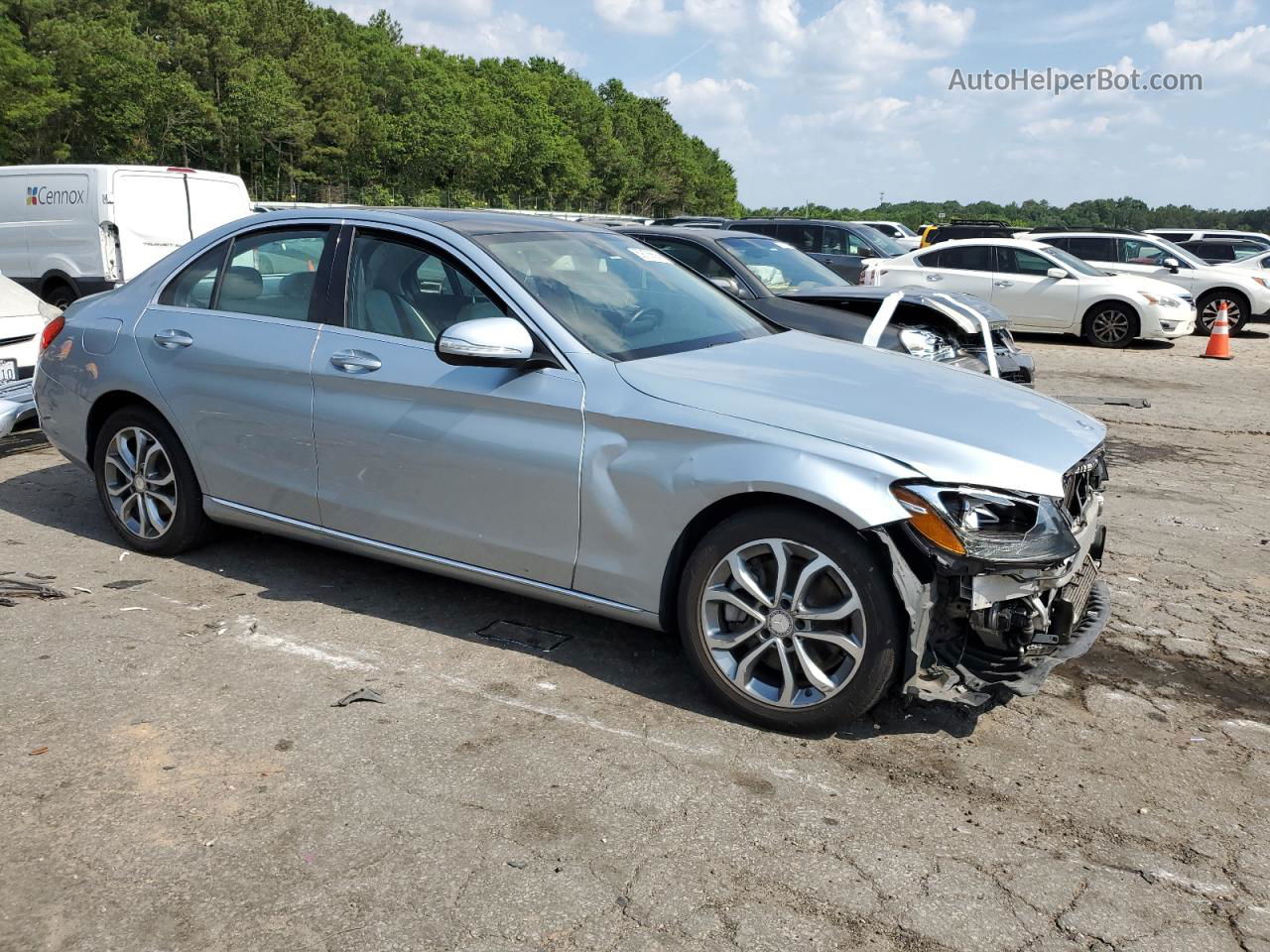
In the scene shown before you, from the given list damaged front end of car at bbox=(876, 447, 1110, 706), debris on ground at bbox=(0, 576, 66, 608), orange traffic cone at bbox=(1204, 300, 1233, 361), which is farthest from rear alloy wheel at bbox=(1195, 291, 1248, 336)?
debris on ground at bbox=(0, 576, 66, 608)

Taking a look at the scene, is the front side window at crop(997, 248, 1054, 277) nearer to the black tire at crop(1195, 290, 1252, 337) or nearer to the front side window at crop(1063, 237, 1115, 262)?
the front side window at crop(1063, 237, 1115, 262)

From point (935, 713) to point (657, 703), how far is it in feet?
3.22

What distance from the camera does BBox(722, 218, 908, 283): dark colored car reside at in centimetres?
1909

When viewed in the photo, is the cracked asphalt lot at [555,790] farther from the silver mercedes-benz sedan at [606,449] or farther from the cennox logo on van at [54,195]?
the cennox logo on van at [54,195]

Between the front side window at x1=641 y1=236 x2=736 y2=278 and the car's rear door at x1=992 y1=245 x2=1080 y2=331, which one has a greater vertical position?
the front side window at x1=641 y1=236 x2=736 y2=278

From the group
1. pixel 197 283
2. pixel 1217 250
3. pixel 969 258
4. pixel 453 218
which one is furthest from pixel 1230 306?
pixel 197 283

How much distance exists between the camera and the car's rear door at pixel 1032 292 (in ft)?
56.7

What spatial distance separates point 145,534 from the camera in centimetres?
554

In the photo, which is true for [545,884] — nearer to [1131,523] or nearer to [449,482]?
[449,482]

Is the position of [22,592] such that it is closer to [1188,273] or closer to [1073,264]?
[1073,264]

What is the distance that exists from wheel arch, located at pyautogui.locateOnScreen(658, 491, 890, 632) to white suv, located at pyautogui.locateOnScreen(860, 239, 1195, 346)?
45.1 feet

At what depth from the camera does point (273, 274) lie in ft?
16.9

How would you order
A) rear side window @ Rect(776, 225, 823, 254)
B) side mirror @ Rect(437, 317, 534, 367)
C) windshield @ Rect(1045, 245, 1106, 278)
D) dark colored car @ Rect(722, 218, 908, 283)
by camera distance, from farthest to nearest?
1. rear side window @ Rect(776, 225, 823, 254)
2. dark colored car @ Rect(722, 218, 908, 283)
3. windshield @ Rect(1045, 245, 1106, 278)
4. side mirror @ Rect(437, 317, 534, 367)

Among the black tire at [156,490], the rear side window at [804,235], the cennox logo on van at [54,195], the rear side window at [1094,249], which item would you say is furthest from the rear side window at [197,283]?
A: the rear side window at [1094,249]
